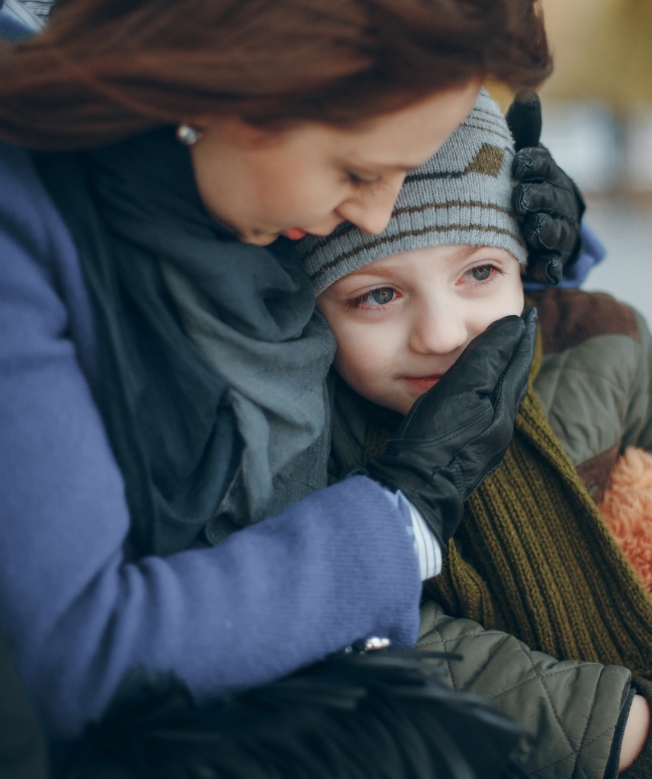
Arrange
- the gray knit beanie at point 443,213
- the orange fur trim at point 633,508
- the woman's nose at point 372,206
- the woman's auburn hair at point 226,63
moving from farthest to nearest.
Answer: the orange fur trim at point 633,508 → the gray knit beanie at point 443,213 → the woman's nose at point 372,206 → the woman's auburn hair at point 226,63

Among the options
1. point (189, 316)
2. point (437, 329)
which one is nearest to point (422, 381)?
point (437, 329)

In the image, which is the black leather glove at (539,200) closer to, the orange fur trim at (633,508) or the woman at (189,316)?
the woman at (189,316)

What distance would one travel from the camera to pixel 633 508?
40.8 inches

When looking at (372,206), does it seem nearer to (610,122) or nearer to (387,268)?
(387,268)

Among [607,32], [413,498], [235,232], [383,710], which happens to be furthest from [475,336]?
[607,32]

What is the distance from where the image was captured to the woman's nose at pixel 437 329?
0.85 metres

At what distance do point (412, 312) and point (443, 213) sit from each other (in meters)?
0.13

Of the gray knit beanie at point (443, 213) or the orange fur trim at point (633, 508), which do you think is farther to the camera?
the orange fur trim at point (633, 508)

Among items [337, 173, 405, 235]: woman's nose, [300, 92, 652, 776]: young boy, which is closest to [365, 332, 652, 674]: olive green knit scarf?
[300, 92, 652, 776]: young boy

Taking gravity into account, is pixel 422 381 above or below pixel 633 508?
above

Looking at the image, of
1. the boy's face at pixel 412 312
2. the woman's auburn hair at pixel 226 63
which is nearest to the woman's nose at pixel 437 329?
the boy's face at pixel 412 312

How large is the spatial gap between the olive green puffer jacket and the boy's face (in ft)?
0.34

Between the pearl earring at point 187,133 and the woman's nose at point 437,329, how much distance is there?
364 mm

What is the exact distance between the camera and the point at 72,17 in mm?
566
